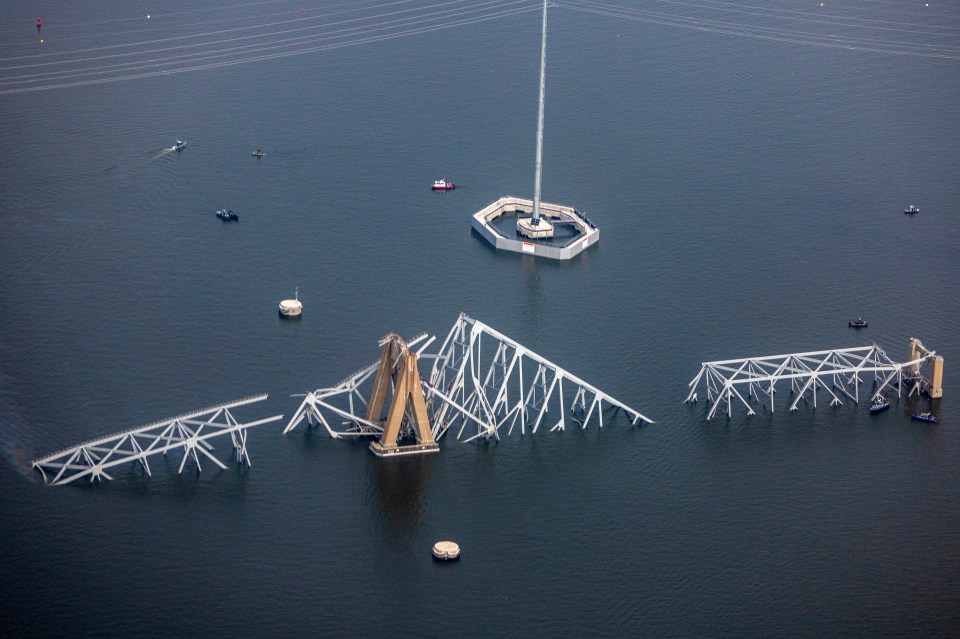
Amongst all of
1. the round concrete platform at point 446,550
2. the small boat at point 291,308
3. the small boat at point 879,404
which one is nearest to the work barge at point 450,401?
the round concrete platform at point 446,550

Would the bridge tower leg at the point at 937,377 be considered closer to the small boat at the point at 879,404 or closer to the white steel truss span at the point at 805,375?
the white steel truss span at the point at 805,375

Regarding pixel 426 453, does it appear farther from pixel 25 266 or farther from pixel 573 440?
pixel 25 266

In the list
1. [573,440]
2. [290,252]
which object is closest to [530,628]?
[573,440]

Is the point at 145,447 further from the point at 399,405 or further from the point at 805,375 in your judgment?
the point at 805,375

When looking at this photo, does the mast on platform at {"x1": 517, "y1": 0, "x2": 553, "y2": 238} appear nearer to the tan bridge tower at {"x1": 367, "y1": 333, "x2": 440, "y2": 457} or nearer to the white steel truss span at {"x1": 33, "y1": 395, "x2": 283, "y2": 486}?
the tan bridge tower at {"x1": 367, "y1": 333, "x2": 440, "y2": 457}

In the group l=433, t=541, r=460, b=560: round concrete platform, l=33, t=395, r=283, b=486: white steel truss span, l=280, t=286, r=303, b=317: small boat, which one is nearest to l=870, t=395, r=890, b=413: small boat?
l=433, t=541, r=460, b=560: round concrete platform
